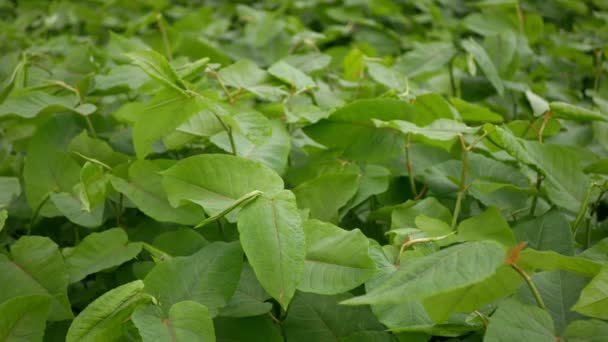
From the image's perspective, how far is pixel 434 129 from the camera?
2.52 feet

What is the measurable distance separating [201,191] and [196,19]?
1.35 m

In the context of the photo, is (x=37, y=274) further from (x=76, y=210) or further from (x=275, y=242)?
(x=275, y=242)

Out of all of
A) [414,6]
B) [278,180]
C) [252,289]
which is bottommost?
[414,6]

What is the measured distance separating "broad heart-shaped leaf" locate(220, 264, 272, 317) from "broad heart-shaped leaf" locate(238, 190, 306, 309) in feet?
0.32

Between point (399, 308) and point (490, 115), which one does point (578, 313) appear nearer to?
point (399, 308)

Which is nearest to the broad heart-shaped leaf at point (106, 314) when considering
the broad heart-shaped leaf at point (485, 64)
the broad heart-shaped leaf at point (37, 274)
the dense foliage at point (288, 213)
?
the dense foliage at point (288, 213)

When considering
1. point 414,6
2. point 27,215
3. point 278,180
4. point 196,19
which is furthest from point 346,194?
point 414,6

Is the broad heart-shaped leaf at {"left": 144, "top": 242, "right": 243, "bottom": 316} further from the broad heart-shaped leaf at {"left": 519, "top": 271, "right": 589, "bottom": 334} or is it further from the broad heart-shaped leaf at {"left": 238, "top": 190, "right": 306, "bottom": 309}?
the broad heart-shaped leaf at {"left": 519, "top": 271, "right": 589, "bottom": 334}

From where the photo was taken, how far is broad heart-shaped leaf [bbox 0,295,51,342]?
0.56 m

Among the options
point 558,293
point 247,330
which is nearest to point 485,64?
point 558,293

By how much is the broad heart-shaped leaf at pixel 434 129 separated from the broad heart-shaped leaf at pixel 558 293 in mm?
218

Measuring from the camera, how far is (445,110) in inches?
35.0

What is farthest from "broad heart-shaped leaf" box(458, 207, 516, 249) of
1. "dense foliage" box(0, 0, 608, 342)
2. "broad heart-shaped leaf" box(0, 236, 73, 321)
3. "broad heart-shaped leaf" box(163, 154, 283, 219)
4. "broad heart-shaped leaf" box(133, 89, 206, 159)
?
"broad heart-shaped leaf" box(0, 236, 73, 321)

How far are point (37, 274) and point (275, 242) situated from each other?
0.30m
